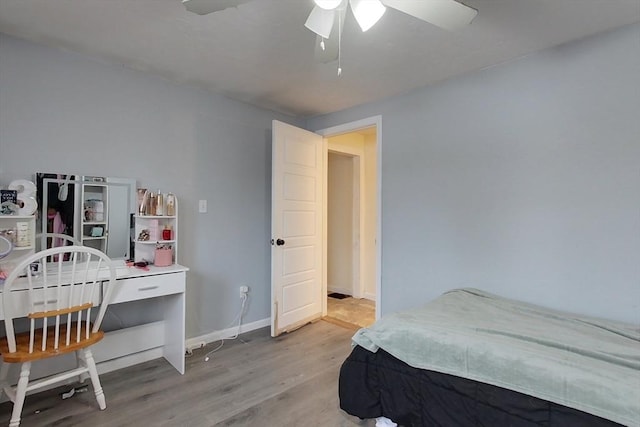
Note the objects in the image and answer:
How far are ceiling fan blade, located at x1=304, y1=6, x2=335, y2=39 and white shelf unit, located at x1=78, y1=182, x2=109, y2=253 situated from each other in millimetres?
1913

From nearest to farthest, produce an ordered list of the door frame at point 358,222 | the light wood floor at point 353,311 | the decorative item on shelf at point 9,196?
the decorative item on shelf at point 9,196
the light wood floor at point 353,311
the door frame at point 358,222

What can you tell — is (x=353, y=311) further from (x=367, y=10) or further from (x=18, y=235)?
(x=367, y=10)

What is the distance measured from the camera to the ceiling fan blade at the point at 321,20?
1.44 meters

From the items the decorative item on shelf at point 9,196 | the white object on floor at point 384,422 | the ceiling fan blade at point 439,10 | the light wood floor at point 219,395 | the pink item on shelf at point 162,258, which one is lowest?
the light wood floor at point 219,395

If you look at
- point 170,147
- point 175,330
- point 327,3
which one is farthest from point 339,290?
point 327,3

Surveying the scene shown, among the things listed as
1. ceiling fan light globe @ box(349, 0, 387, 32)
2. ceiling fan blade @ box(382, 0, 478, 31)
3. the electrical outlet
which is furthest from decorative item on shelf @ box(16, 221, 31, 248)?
ceiling fan blade @ box(382, 0, 478, 31)

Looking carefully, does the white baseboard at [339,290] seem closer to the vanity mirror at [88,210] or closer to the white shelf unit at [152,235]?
the white shelf unit at [152,235]

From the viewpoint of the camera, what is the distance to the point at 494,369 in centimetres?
144

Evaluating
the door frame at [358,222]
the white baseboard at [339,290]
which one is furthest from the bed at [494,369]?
the white baseboard at [339,290]

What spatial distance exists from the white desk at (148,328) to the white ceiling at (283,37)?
4.94 feet

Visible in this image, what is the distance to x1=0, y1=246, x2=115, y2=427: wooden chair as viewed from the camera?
170 cm

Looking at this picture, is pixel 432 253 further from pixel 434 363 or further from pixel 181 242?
pixel 181 242

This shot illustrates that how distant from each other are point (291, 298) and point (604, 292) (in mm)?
2392

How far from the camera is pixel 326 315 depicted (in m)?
3.77
